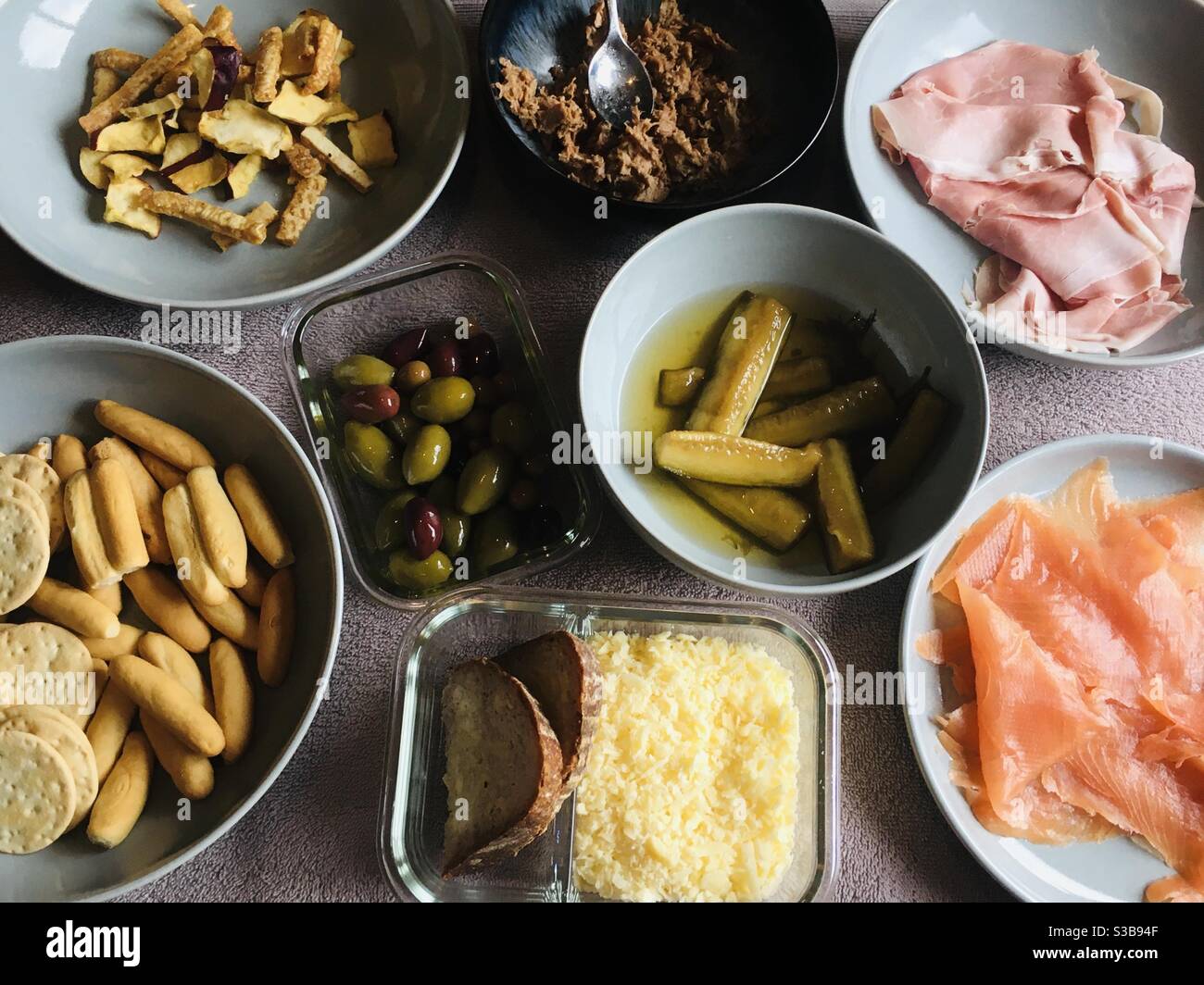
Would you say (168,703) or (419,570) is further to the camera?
(419,570)

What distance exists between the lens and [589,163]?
137cm

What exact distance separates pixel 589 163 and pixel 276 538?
67 centimetres

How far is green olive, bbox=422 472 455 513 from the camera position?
133 cm

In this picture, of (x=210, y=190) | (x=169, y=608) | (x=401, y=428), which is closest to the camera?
(x=169, y=608)

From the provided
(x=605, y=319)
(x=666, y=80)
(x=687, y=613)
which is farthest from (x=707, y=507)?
(x=666, y=80)

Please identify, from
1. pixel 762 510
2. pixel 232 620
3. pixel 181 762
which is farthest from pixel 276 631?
pixel 762 510

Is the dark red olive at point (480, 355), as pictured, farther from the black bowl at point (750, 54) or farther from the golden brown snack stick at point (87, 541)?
the golden brown snack stick at point (87, 541)

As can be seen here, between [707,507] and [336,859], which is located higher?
[707,507]

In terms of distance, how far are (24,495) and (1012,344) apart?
1.33 metres

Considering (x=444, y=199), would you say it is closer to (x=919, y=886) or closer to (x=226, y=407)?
(x=226, y=407)

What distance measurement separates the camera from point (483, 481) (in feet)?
4.28

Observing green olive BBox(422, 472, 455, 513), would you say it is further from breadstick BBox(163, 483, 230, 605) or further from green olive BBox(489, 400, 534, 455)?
breadstick BBox(163, 483, 230, 605)

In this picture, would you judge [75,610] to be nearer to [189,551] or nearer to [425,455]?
[189,551]

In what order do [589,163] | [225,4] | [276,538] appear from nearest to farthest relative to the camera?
1. [276,538]
2. [589,163]
3. [225,4]
